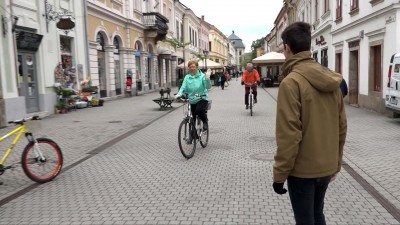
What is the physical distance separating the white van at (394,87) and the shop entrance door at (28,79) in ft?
37.4

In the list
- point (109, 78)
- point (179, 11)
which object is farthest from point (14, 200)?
point (179, 11)

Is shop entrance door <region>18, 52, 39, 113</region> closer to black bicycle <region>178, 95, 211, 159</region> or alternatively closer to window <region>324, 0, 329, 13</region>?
black bicycle <region>178, 95, 211, 159</region>

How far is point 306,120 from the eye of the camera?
244cm

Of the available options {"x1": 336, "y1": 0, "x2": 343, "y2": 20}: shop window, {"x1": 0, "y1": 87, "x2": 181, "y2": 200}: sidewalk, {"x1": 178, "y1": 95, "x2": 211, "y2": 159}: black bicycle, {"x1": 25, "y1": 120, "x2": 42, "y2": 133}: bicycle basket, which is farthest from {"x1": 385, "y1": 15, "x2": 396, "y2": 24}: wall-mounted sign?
{"x1": 25, "y1": 120, "x2": 42, "y2": 133}: bicycle basket

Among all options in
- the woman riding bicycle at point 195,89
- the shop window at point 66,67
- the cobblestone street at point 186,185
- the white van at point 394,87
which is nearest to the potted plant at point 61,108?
the shop window at point 66,67

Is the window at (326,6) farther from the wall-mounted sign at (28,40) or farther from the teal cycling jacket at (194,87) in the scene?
the teal cycling jacket at (194,87)

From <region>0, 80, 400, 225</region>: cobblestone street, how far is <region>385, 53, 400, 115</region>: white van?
0.93 meters

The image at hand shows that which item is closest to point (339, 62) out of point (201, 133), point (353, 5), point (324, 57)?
point (324, 57)

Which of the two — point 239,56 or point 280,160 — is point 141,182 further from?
point 239,56

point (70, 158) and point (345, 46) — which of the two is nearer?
point (70, 158)

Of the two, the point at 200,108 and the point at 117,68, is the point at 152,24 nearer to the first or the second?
the point at 117,68

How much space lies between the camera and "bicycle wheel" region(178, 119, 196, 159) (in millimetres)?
6964

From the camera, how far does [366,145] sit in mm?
7816

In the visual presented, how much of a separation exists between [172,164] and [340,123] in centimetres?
427
